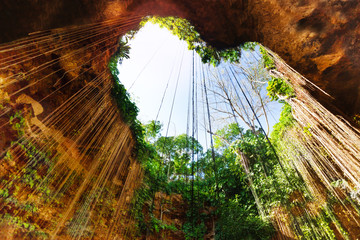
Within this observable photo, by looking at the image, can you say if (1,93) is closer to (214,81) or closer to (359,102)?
(359,102)

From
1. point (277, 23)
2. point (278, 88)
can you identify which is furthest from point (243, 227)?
point (277, 23)

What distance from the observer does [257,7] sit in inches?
89.0

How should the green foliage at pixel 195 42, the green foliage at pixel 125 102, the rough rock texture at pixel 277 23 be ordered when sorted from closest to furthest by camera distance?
the rough rock texture at pixel 277 23
the green foliage at pixel 195 42
the green foliage at pixel 125 102

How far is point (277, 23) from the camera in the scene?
2.19m

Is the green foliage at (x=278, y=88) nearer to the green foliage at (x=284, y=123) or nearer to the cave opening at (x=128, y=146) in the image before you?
the cave opening at (x=128, y=146)

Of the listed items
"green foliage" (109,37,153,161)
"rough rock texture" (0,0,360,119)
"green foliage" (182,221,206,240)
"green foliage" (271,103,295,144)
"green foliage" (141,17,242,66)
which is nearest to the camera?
"rough rock texture" (0,0,360,119)

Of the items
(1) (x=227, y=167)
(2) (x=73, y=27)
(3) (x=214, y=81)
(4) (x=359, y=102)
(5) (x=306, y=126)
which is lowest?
(5) (x=306, y=126)

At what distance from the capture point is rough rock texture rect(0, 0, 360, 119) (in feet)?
6.11

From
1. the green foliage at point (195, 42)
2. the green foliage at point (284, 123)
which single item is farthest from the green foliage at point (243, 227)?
the green foliage at point (195, 42)

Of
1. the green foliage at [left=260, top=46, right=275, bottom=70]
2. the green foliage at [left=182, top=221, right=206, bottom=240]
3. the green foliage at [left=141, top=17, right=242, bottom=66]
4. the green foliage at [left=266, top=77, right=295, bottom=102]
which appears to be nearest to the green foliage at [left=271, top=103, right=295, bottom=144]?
the green foliage at [left=266, top=77, right=295, bottom=102]

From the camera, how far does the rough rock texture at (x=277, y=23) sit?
1862 mm

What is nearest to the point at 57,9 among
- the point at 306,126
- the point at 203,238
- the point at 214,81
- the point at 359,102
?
the point at 306,126

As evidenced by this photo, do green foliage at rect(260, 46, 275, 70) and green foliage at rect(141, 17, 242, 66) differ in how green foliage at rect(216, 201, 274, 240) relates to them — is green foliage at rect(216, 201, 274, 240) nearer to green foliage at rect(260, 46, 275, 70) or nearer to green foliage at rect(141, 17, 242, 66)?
green foliage at rect(260, 46, 275, 70)

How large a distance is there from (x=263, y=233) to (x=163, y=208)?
262 cm
